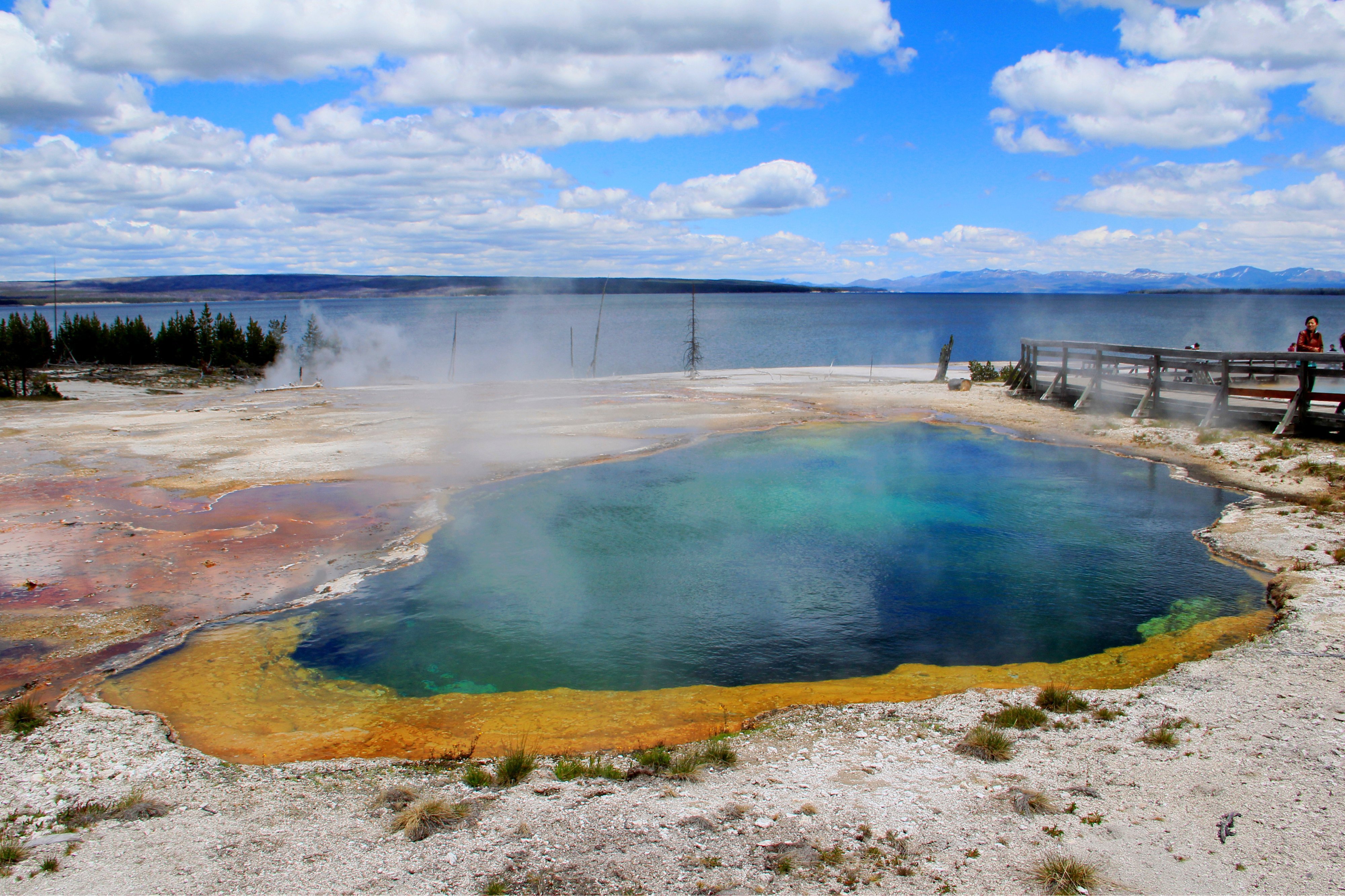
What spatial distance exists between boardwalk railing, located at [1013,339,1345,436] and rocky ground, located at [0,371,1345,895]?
1249 cm

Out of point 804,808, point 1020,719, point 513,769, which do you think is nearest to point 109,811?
point 513,769

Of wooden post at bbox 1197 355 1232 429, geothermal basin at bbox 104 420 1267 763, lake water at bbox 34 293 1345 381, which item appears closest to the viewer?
geothermal basin at bbox 104 420 1267 763

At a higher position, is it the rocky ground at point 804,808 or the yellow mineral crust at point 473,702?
the rocky ground at point 804,808

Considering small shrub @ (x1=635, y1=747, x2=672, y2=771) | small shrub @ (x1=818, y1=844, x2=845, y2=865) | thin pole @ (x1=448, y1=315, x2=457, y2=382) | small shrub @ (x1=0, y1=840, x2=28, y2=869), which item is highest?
thin pole @ (x1=448, y1=315, x2=457, y2=382)

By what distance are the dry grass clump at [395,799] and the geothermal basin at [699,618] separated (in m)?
1.04

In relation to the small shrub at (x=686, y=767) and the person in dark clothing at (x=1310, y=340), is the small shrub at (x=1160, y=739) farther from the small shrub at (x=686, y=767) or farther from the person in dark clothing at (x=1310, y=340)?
the person in dark clothing at (x=1310, y=340)

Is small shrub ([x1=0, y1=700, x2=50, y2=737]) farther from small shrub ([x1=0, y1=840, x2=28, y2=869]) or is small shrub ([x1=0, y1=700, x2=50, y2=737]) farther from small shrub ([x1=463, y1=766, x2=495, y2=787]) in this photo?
small shrub ([x1=463, y1=766, x2=495, y2=787])

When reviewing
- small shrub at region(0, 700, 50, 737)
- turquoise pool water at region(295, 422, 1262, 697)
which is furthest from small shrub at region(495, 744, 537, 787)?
small shrub at region(0, 700, 50, 737)

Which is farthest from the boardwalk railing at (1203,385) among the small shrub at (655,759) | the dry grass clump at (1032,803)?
the small shrub at (655,759)

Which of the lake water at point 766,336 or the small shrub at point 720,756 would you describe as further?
the lake water at point 766,336

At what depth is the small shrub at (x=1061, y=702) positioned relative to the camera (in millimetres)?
7301

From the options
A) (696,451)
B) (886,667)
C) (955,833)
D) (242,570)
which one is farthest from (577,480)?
(955,833)

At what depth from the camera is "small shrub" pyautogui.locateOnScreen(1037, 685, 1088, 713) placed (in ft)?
24.0

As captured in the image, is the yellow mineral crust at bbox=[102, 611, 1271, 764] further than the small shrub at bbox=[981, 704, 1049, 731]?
Yes
